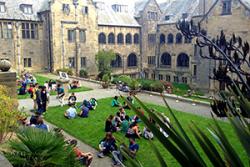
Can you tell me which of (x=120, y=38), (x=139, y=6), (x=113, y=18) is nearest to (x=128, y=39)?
(x=120, y=38)

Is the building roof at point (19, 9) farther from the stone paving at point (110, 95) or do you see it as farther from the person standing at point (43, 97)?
the person standing at point (43, 97)

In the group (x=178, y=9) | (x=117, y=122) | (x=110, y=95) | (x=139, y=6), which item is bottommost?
(x=117, y=122)

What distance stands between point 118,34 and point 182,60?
1080 cm

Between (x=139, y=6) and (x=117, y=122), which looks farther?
(x=139, y=6)

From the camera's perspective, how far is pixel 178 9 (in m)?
44.9

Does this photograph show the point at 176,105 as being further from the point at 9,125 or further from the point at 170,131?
the point at 170,131

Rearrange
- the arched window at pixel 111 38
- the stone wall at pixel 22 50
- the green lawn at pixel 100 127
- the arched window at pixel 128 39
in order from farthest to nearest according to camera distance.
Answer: the arched window at pixel 128 39 → the arched window at pixel 111 38 → the stone wall at pixel 22 50 → the green lawn at pixel 100 127

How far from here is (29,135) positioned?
591 centimetres

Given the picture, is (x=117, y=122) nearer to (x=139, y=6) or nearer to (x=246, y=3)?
(x=246, y=3)

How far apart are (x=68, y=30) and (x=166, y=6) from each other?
18.4m

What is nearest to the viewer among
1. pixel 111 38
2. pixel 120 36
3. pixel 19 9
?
pixel 19 9

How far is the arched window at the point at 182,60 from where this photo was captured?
42319mm

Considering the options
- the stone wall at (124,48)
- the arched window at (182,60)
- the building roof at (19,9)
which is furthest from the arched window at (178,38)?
the building roof at (19,9)

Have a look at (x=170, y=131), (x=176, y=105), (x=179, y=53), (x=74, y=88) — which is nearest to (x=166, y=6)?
(x=179, y=53)
